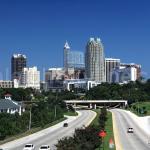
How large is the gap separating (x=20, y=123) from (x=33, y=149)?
38.6 meters

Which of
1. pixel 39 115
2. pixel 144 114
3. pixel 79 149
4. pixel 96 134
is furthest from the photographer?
pixel 144 114

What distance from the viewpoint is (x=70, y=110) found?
19088 cm

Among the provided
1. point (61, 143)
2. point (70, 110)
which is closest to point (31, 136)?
point (61, 143)

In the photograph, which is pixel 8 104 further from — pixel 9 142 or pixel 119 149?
pixel 119 149

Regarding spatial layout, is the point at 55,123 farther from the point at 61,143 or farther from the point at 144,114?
the point at 61,143

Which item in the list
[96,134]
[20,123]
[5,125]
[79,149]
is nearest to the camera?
[79,149]

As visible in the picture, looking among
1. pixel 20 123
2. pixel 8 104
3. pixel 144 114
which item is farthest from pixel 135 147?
pixel 144 114

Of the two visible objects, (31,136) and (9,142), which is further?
(31,136)

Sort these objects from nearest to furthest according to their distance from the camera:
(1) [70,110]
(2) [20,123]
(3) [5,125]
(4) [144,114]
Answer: (3) [5,125] → (2) [20,123] → (4) [144,114] → (1) [70,110]

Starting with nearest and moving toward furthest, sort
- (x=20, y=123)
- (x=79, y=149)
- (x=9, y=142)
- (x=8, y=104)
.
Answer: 1. (x=79, y=149)
2. (x=9, y=142)
3. (x=20, y=123)
4. (x=8, y=104)

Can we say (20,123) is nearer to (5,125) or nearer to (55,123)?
(5,125)

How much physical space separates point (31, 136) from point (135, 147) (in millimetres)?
26922

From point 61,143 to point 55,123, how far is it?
8886 cm

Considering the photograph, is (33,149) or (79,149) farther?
(33,149)
